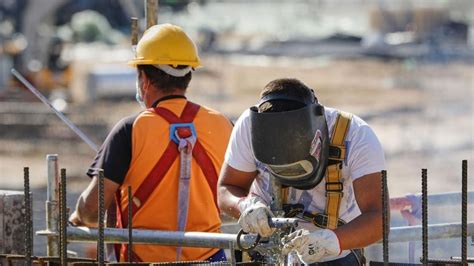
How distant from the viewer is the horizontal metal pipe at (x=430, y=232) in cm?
543

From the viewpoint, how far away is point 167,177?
5691 millimetres

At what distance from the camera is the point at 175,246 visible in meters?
5.57

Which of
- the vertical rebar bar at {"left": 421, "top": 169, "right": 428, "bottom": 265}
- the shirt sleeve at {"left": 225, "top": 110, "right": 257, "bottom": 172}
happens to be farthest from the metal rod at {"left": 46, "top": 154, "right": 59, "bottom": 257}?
the vertical rebar bar at {"left": 421, "top": 169, "right": 428, "bottom": 265}

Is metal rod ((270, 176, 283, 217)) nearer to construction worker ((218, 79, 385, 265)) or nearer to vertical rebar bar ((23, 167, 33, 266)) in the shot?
construction worker ((218, 79, 385, 265))

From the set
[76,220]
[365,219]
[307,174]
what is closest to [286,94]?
[307,174]

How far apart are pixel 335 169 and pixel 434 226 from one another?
933 millimetres

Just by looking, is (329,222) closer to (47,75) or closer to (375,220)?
(375,220)

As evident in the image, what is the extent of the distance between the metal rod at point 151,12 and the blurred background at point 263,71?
3.84 ft

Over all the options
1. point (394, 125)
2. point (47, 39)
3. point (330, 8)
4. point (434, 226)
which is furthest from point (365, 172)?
point (330, 8)

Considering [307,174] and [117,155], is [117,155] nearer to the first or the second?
[117,155]

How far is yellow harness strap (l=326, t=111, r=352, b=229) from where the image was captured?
185 inches

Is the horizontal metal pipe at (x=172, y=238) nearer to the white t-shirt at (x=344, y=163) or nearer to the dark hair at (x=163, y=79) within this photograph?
the white t-shirt at (x=344, y=163)

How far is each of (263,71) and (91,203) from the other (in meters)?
43.4

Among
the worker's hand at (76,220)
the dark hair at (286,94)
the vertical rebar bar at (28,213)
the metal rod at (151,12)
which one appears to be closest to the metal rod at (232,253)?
the dark hair at (286,94)
